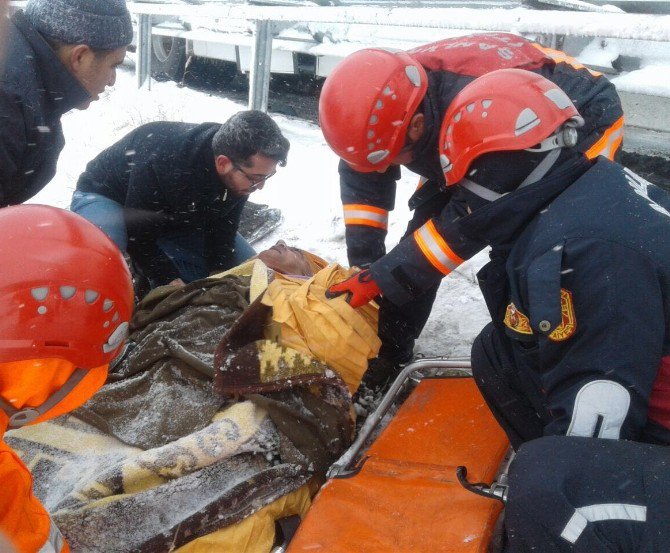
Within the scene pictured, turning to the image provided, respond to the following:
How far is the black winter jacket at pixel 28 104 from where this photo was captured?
2.30m

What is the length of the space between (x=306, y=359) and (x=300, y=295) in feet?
0.96

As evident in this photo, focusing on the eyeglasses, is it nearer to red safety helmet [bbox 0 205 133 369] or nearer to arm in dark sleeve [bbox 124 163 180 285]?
arm in dark sleeve [bbox 124 163 180 285]

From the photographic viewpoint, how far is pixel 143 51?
316 inches

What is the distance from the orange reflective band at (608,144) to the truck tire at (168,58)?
7482mm

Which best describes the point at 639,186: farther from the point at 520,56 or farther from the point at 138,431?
the point at 138,431

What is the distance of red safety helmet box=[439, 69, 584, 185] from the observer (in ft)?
5.70

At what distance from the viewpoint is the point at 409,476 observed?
2.12 meters

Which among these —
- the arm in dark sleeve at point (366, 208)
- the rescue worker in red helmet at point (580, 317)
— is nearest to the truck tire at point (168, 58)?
the arm in dark sleeve at point (366, 208)

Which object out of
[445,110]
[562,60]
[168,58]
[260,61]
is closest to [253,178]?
[445,110]

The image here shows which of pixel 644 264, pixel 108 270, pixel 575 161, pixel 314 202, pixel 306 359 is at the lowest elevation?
pixel 314 202

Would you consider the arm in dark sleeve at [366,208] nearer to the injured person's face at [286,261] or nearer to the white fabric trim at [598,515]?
the injured person's face at [286,261]

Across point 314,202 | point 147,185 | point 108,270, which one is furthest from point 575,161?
point 314,202

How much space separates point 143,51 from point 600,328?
25.5ft

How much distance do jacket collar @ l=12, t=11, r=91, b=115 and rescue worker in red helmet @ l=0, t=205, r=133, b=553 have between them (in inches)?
41.1
